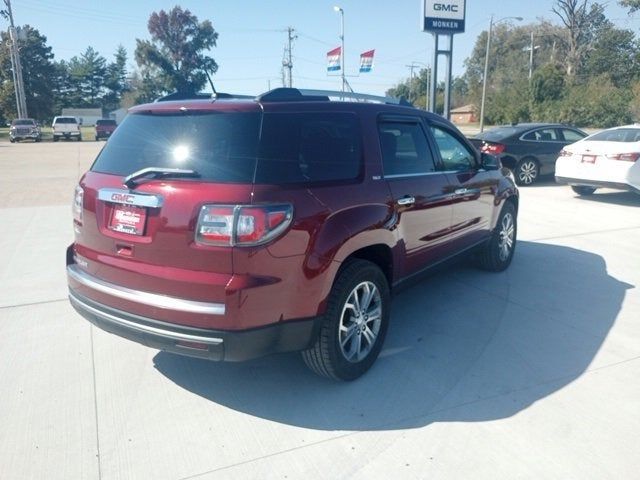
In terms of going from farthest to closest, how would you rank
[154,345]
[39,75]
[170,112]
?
[39,75] < [170,112] < [154,345]

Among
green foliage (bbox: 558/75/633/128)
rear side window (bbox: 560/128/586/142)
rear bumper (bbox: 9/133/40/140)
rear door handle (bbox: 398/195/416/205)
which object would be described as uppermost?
green foliage (bbox: 558/75/633/128)

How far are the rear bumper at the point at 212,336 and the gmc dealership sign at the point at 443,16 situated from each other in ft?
44.4

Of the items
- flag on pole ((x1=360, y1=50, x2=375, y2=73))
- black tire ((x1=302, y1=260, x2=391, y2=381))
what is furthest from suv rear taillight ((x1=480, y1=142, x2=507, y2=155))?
flag on pole ((x1=360, y1=50, x2=375, y2=73))

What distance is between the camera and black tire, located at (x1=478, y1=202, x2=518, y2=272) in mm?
5785

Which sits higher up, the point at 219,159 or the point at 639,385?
the point at 219,159

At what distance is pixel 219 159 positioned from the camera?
292 cm

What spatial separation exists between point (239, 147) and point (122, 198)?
30.3 inches

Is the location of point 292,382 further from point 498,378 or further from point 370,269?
point 498,378

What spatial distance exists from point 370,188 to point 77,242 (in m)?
1.98

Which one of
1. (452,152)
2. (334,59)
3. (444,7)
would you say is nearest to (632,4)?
(334,59)

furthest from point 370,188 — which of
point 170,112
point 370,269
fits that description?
point 170,112

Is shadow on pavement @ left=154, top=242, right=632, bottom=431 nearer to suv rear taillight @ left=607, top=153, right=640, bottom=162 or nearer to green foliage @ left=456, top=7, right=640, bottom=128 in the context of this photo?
suv rear taillight @ left=607, top=153, right=640, bottom=162

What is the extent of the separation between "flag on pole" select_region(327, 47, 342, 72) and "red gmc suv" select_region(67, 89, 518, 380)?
2958 cm

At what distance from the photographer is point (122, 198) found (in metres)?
3.09
